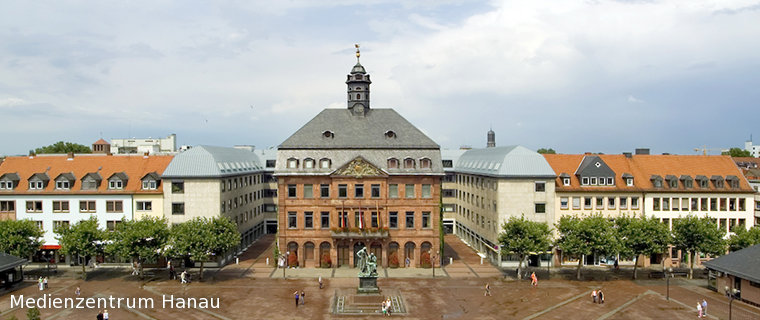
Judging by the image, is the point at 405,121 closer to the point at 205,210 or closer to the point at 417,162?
the point at 417,162

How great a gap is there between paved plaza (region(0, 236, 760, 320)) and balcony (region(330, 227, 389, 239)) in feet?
16.0

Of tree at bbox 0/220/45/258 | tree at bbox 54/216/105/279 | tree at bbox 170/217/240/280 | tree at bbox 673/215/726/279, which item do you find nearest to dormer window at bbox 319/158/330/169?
tree at bbox 170/217/240/280

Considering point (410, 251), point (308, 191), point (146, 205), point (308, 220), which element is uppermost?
point (308, 191)

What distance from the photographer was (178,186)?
78.4 metres

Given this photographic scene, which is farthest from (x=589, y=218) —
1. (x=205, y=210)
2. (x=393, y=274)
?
(x=205, y=210)

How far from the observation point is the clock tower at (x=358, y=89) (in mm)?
85875

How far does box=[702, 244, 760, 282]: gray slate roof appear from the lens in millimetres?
58494

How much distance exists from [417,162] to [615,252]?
94.0 feet

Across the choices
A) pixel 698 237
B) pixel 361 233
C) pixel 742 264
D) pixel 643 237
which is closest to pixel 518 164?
pixel 643 237

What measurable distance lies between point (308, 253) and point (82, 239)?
29.5 m

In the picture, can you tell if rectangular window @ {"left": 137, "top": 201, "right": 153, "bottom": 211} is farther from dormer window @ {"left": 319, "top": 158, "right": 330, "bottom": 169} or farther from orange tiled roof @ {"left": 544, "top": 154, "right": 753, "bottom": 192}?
orange tiled roof @ {"left": 544, "top": 154, "right": 753, "bottom": 192}

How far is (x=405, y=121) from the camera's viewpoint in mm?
84438

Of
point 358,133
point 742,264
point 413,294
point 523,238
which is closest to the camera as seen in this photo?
point 742,264

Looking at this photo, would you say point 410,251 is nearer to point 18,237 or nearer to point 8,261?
point 8,261
